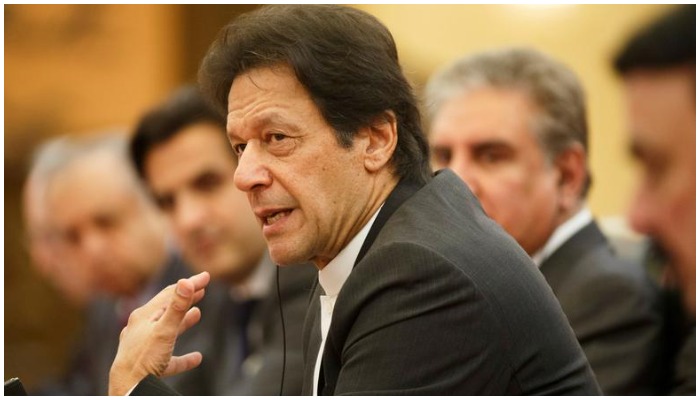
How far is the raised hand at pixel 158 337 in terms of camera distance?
222 centimetres

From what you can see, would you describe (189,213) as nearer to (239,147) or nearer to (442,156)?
(442,156)

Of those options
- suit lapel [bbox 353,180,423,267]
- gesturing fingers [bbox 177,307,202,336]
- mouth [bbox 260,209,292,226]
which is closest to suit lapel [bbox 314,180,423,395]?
suit lapel [bbox 353,180,423,267]

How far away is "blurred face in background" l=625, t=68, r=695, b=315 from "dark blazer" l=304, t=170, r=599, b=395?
154 centimetres

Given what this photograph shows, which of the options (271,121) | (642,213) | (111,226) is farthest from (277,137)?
(111,226)

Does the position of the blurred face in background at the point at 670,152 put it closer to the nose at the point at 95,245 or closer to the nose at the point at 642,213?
the nose at the point at 642,213

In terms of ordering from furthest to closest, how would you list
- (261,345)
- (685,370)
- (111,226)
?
(111,226) → (261,345) → (685,370)

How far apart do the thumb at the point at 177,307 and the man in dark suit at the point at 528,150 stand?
4.22ft

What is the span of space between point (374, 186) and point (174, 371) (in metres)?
0.57

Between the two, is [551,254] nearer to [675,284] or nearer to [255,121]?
[675,284]

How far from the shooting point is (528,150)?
11.4 ft

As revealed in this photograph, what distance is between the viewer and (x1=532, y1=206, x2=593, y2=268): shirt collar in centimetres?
333

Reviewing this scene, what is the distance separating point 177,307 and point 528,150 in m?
1.60

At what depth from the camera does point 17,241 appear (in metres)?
6.30

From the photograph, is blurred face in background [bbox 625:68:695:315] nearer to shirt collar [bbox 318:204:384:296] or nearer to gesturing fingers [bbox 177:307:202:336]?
shirt collar [bbox 318:204:384:296]
